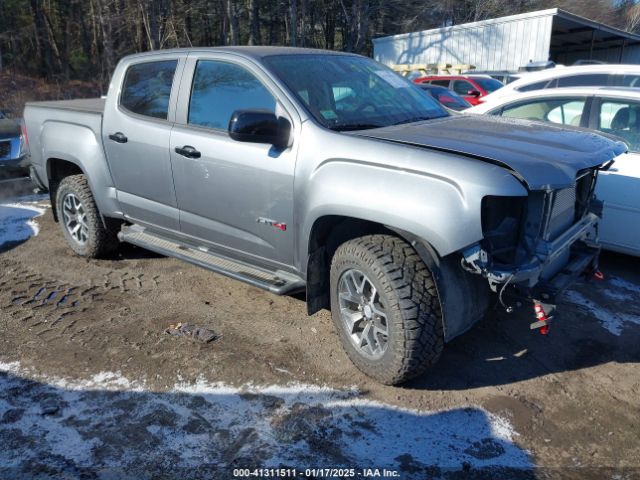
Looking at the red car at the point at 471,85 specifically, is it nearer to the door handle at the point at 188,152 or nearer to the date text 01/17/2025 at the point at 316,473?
the door handle at the point at 188,152

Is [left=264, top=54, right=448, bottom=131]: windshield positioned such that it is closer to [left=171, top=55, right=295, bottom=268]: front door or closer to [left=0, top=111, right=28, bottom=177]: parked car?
[left=171, top=55, right=295, bottom=268]: front door

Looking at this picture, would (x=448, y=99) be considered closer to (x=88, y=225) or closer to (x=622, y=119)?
(x=622, y=119)

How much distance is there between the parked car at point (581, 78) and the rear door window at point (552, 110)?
29cm

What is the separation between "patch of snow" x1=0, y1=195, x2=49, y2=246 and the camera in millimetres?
6188

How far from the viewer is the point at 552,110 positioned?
557cm

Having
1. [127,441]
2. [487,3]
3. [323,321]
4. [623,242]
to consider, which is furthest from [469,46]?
[127,441]

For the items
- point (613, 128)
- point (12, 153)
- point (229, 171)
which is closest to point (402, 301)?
point (229, 171)

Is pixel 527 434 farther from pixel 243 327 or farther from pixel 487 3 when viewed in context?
pixel 487 3

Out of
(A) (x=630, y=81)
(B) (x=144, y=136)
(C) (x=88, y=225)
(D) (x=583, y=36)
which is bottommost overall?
(C) (x=88, y=225)

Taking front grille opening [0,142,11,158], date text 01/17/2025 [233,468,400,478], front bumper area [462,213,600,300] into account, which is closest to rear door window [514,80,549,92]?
front bumper area [462,213,600,300]

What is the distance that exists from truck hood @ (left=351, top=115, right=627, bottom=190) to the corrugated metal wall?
19.4 m

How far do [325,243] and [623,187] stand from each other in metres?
2.91

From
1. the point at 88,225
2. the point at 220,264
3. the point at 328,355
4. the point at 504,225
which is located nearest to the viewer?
the point at 504,225

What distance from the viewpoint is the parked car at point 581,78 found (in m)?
6.09
